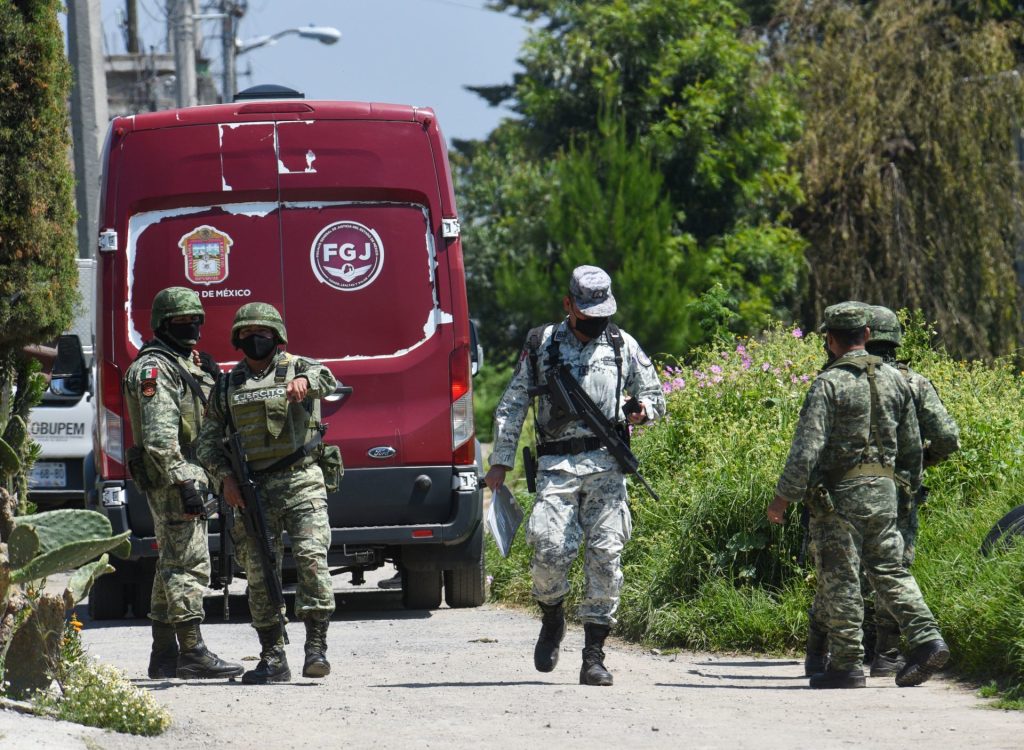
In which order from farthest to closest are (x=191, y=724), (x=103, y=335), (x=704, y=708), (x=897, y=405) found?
(x=103, y=335) < (x=897, y=405) < (x=704, y=708) < (x=191, y=724)

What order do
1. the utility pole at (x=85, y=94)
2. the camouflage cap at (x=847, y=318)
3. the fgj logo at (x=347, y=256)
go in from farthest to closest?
1. the utility pole at (x=85, y=94)
2. the fgj logo at (x=347, y=256)
3. the camouflage cap at (x=847, y=318)

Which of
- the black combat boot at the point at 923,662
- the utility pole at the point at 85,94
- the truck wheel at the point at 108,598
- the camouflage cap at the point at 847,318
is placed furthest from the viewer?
the utility pole at the point at 85,94

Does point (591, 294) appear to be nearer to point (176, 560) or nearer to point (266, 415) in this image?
point (266, 415)

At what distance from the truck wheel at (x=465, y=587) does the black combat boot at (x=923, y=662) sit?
3.65m

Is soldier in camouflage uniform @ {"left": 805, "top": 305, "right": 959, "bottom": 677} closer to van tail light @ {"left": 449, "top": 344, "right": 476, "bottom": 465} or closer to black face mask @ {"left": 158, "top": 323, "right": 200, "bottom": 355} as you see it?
van tail light @ {"left": 449, "top": 344, "right": 476, "bottom": 465}

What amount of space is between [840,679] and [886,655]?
48 centimetres

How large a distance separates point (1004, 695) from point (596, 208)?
1495 centimetres

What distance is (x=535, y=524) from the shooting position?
698 cm

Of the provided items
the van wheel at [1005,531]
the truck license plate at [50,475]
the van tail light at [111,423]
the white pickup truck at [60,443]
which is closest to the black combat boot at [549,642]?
the van wheel at [1005,531]

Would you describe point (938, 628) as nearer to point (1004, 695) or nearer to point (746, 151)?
point (1004, 695)

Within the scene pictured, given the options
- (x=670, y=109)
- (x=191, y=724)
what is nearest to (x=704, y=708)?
(x=191, y=724)

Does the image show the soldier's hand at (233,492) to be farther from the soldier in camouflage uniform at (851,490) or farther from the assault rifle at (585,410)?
the soldier in camouflage uniform at (851,490)

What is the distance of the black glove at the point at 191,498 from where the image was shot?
22.9 ft

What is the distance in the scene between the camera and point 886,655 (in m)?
7.21
